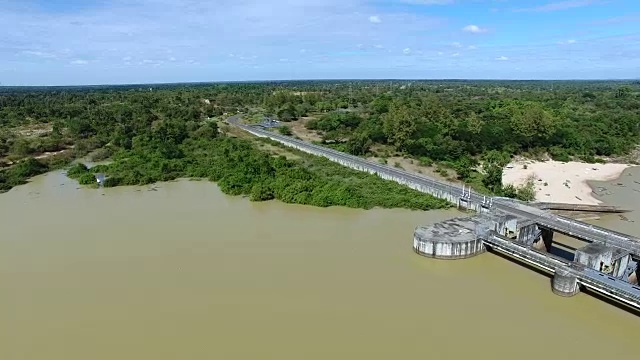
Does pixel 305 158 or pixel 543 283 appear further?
pixel 305 158

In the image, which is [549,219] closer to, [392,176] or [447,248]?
[447,248]

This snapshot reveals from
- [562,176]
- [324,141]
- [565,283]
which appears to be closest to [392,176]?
[562,176]

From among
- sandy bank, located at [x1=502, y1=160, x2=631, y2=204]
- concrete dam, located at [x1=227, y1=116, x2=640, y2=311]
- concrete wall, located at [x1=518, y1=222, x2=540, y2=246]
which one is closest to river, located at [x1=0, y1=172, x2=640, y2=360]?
concrete dam, located at [x1=227, y1=116, x2=640, y2=311]

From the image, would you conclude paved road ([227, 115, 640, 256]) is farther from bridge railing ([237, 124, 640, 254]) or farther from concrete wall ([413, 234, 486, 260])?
concrete wall ([413, 234, 486, 260])

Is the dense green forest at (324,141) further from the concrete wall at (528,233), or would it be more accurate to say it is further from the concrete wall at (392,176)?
the concrete wall at (528,233)

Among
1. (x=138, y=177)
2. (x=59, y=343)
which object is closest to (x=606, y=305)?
(x=59, y=343)

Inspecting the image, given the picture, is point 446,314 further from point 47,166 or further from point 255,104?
point 255,104

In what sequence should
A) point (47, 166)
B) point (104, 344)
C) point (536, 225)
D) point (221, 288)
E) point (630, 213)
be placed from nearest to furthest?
point (104, 344)
point (221, 288)
point (536, 225)
point (630, 213)
point (47, 166)
